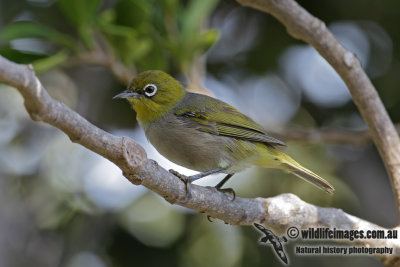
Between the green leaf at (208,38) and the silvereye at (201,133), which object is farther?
the green leaf at (208,38)

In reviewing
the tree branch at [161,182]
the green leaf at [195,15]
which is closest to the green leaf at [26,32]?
the green leaf at [195,15]

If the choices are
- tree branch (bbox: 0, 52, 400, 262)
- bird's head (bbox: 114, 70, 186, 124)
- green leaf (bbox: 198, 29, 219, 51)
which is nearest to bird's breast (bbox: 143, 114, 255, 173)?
bird's head (bbox: 114, 70, 186, 124)

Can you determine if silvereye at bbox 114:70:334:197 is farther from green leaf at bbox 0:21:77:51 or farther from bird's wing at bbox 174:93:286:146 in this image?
green leaf at bbox 0:21:77:51

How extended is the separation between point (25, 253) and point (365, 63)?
14.1ft

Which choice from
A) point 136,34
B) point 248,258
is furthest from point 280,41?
point 248,258

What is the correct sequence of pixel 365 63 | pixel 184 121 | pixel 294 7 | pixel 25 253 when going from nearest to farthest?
pixel 294 7 < pixel 184 121 < pixel 25 253 < pixel 365 63

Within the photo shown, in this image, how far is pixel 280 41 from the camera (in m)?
5.44

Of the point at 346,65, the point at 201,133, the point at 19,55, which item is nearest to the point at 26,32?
the point at 19,55

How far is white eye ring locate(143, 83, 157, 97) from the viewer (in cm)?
425

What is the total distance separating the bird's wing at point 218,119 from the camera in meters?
4.15

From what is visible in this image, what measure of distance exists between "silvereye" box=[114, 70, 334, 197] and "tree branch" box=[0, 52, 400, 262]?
0.47 metres

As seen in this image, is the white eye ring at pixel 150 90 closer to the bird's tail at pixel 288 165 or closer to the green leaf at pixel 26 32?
the green leaf at pixel 26 32

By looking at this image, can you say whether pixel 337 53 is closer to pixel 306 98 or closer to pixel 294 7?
pixel 294 7

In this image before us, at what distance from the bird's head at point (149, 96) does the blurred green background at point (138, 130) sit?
0.43 m
